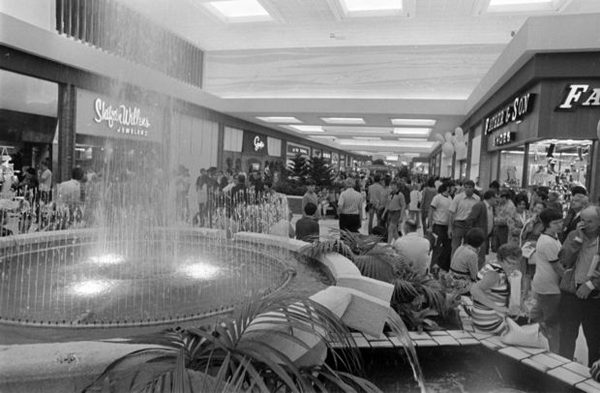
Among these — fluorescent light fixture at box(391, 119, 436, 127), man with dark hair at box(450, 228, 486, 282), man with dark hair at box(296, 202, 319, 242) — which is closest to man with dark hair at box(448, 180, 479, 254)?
man with dark hair at box(450, 228, 486, 282)

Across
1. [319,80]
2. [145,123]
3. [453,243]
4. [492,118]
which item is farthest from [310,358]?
[319,80]

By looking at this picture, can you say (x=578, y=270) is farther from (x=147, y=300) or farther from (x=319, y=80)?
(x=319, y=80)

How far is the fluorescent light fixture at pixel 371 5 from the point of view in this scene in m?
13.5

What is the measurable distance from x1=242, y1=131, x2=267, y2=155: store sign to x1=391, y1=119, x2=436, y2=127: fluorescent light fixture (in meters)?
7.42

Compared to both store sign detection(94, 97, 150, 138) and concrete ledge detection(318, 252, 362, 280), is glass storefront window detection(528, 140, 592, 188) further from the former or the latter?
store sign detection(94, 97, 150, 138)

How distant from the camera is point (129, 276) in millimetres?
4473

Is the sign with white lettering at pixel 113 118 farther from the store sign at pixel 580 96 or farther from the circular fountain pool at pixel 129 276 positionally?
the store sign at pixel 580 96

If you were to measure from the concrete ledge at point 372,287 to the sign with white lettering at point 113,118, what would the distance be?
1056 cm

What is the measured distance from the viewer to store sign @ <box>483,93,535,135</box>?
9.02 meters

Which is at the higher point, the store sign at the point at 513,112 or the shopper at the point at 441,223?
the store sign at the point at 513,112

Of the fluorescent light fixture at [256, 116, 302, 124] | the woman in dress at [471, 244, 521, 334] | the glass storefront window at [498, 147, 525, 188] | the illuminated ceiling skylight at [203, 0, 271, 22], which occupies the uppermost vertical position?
the illuminated ceiling skylight at [203, 0, 271, 22]

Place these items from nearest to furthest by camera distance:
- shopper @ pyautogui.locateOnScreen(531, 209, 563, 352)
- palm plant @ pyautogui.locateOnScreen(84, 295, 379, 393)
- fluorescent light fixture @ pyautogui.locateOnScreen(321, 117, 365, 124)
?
1. palm plant @ pyautogui.locateOnScreen(84, 295, 379, 393)
2. shopper @ pyautogui.locateOnScreen(531, 209, 563, 352)
3. fluorescent light fixture @ pyautogui.locateOnScreen(321, 117, 365, 124)

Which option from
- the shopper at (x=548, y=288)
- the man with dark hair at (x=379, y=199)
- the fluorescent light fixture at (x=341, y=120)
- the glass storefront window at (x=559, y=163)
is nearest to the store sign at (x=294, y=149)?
the fluorescent light fixture at (x=341, y=120)

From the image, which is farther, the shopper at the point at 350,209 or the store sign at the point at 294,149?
the store sign at the point at 294,149
